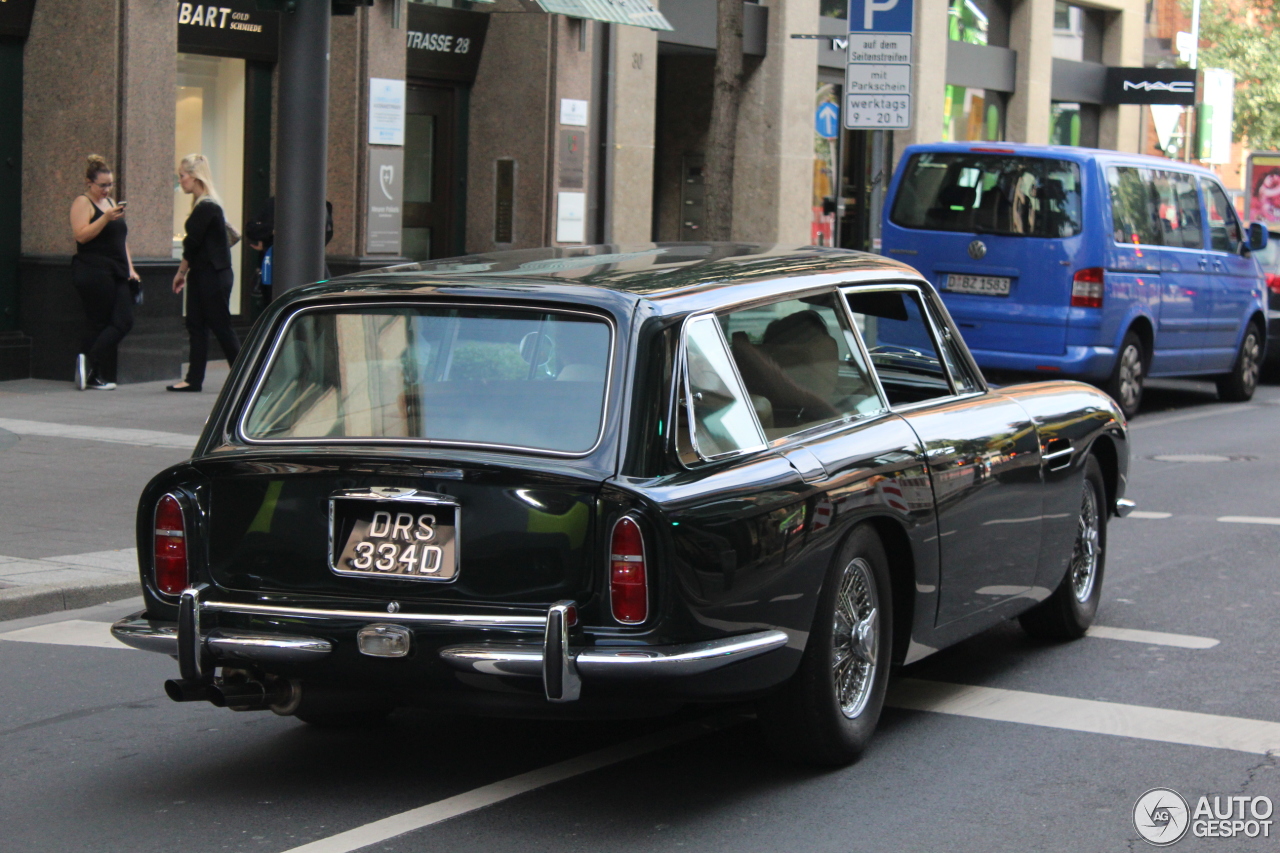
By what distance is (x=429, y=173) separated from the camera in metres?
19.6

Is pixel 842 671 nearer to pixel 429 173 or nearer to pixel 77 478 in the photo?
pixel 77 478

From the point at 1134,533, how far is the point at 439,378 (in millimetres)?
5814

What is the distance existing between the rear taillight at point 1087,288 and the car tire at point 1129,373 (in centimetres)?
62

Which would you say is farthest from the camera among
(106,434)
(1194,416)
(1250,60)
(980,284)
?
(1250,60)

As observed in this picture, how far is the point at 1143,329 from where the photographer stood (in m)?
15.1

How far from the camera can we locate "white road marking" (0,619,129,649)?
6.80m

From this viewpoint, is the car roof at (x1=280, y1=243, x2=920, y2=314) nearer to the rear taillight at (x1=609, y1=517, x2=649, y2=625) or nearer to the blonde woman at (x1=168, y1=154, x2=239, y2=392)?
the rear taillight at (x1=609, y1=517, x2=649, y2=625)

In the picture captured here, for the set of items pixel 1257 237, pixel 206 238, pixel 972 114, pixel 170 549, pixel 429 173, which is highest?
pixel 972 114

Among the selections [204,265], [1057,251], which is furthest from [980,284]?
[204,265]

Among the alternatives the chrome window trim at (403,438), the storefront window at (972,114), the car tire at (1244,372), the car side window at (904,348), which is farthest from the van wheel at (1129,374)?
the storefront window at (972,114)

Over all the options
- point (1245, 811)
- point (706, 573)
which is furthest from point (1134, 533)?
point (706, 573)

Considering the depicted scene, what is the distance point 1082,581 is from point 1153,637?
1.14 ft

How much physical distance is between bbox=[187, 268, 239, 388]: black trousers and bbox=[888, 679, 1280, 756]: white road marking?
928cm

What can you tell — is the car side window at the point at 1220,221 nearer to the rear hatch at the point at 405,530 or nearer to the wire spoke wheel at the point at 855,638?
the wire spoke wheel at the point at 855,638
